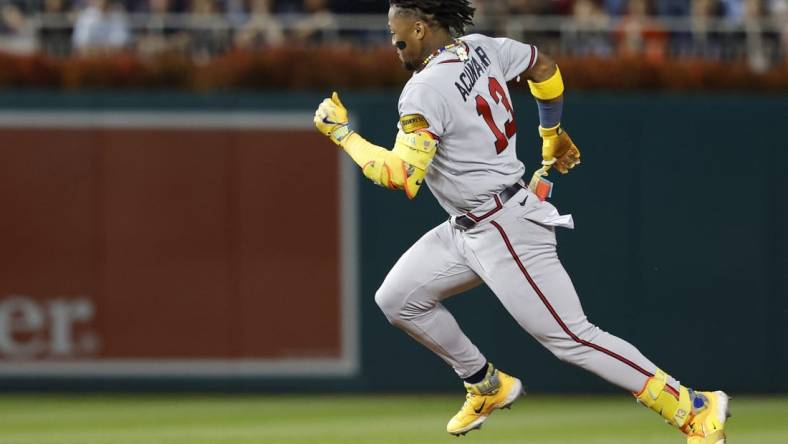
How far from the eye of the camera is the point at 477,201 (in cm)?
643

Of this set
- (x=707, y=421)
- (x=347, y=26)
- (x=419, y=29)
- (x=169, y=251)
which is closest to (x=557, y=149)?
(x=419, y=29)

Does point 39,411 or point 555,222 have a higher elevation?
point 555,222

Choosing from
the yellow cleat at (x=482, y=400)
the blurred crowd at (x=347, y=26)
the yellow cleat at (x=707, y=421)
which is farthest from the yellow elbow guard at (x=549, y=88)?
the blurred crowd at (x=347, y=26)

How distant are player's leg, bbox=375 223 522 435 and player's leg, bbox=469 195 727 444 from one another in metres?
0.32

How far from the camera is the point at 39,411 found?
9.78m

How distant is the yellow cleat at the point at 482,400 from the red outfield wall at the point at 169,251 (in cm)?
399

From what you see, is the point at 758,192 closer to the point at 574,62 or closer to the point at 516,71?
the point at 574,62

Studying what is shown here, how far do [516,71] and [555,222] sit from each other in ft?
2.67

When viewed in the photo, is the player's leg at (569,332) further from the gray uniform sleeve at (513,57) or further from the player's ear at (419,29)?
the player's ear at (419,29)

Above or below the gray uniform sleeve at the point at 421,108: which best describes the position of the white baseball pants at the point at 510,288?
below

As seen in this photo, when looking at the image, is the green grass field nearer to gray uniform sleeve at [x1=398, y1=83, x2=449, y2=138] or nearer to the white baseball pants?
the white baseball pants

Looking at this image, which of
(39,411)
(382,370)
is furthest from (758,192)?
(39,411)

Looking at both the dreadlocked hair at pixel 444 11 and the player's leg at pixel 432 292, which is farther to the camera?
the player's leg at pixel 432 292

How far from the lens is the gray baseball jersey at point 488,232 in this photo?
20.4ft
